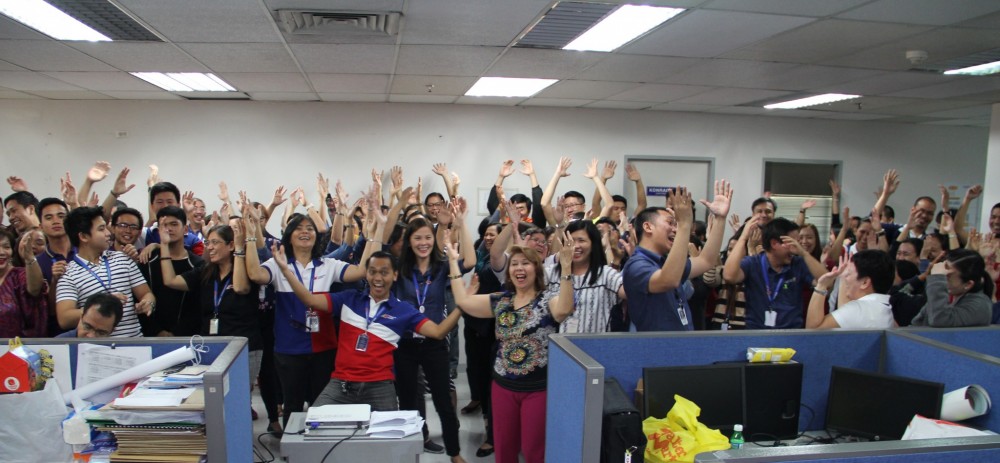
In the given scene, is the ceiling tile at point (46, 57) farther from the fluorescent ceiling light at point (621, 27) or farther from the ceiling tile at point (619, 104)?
the ceiling tile at point (619, 104)

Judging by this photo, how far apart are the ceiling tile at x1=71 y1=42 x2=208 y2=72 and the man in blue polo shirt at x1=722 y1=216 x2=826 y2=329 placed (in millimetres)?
3957

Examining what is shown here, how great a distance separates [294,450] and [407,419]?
44cm

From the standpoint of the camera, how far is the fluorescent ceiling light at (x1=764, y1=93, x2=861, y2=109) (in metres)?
5.82

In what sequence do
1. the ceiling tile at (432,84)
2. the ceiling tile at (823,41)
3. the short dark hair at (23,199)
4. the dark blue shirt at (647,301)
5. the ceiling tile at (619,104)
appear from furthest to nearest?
the ceiling tile at (619,104) → the ceiling tile at (432,84) → the short dark hair at (23,199) → the ceiling tile at (823,41) → the dark blue shirt at (647,301)

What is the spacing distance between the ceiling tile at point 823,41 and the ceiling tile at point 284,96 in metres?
4.17

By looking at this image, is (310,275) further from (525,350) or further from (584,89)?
(584,89)

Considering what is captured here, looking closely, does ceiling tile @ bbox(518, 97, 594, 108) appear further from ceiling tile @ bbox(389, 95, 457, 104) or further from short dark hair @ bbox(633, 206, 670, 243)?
short dark hair @ bbox(633, 206, 670, 243)

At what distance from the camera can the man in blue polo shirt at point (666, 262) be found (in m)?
2.27

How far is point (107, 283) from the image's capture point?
2717 millimetres

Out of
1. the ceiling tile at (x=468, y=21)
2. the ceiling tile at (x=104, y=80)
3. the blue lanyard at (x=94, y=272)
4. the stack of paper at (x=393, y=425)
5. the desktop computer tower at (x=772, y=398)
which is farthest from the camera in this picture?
the ceiling tile at (x=104, y=80)

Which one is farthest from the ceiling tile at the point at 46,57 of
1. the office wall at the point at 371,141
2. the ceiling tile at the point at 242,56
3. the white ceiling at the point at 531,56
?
the office wall at the point at 371,141

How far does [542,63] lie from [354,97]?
264 centimetres

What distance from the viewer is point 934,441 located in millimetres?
1449

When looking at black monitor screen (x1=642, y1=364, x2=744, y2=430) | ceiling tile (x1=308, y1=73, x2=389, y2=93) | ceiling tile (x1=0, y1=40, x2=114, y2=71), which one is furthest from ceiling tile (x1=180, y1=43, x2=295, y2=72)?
black monitor screen (x1=642, y1=364, x2=744, y2=430)
